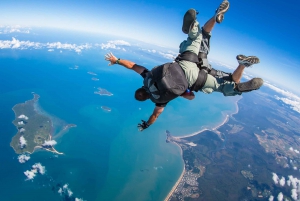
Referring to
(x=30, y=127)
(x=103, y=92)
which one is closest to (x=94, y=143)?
(x=30, y=127)

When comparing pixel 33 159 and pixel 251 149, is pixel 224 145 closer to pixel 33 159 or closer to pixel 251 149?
pixel 251 149

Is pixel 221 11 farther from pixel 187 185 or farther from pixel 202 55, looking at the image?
pixel 187 185

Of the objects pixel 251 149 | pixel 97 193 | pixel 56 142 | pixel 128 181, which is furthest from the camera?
pixel 251 149

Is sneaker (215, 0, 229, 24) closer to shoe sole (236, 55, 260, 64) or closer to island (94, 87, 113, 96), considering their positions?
shoe sole (236, 55, 260, 64)

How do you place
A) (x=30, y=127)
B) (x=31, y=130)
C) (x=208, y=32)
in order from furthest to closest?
(x=30, y=127), (x=31, y=130), (x=208, y=32)

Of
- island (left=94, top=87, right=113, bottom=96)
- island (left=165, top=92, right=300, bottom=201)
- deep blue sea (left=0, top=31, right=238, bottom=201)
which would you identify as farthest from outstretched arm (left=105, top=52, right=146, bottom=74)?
island (left=94, top=87, right=113, bottom=96)

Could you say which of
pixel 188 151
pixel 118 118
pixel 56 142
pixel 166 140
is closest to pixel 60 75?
pixel 118 118
